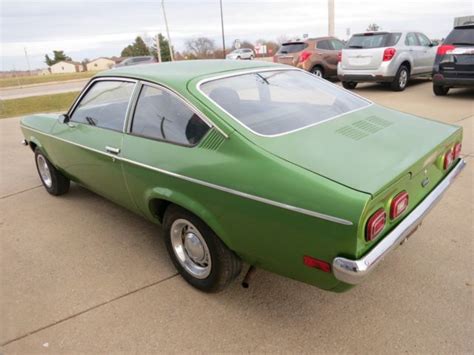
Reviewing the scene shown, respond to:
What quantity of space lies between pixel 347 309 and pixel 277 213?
1019 millimetres

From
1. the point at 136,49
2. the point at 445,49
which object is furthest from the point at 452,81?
the point at 136,49

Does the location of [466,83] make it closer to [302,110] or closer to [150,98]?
[302,110]

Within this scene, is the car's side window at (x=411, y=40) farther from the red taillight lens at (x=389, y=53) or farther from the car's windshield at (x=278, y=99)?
the car's windshield at (x=278, y=99)

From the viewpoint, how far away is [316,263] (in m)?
1.97

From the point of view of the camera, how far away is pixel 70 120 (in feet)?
12.7

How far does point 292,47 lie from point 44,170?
10498 millimetres

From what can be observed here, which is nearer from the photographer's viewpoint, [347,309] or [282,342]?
[282,342]

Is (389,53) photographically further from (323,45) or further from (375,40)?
(323,45)

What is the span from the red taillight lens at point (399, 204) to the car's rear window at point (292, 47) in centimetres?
1176

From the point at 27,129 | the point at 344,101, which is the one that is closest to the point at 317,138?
the point at 344,101

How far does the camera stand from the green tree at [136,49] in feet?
226

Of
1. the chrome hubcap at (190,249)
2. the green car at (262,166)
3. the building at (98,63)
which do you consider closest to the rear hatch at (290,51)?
the green car at (262,166)

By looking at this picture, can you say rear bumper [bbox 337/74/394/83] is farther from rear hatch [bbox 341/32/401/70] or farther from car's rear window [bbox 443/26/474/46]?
car's rear window [bbox 443/26/474/46]

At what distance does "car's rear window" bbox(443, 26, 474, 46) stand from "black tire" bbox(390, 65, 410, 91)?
1.79m
